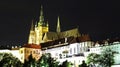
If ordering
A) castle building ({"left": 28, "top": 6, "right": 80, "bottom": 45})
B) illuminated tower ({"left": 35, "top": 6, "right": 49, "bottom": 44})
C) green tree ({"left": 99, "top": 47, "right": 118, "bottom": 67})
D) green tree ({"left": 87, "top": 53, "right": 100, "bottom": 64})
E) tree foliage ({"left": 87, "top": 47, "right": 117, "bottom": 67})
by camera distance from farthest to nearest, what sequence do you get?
1. illuminated tower ({"left": 35, "top": 6, "right": 49, "bottom": 44})
2. castle building ({"left": 28, "top": 6, "right": 80, "bottom": 45})
3. green tree ({"left": 87, "top": 53, "right": 100, "bottom": 64})
4. tree foliage ({"left": 87, "top": 47, "right": 117, "bottom": 67})
5. green tree ({"left": 99, "top": 47, "right": 118, "bottom": 67})

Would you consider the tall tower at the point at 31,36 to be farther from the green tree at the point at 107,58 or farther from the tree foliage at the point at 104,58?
the green tree at the point at 107,58

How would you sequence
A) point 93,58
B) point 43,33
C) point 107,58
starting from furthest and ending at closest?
1. point 43,33
2. point 93,58
3. point 107,58

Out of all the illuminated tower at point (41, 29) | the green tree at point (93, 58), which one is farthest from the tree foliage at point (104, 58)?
the illuminated tower at point (41, 29)

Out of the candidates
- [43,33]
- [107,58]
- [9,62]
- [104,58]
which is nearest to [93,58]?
[104,58]

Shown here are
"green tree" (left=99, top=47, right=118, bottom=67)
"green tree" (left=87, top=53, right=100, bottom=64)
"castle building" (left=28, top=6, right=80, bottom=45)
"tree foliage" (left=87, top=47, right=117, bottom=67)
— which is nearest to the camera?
"green tree" (left=99, top=47, right=118, bottom=67)

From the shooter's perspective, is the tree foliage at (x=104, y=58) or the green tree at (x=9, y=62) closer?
the green tree at (x=9, y=62)

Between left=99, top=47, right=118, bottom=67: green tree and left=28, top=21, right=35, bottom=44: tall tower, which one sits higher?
left=28, top=21, right=35, bottom=44: tall tower

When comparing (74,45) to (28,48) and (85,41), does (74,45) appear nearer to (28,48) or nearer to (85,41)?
(85,41)

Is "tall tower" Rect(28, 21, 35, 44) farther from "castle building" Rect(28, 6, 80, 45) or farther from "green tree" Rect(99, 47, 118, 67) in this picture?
"green tree" Rect(99, 47, 118, 67)

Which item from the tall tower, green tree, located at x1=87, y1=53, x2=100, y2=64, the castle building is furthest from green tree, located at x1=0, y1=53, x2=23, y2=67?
the tall tower

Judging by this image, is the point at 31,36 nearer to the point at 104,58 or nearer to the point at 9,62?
the point at 104,58

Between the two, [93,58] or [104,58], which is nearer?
[104,58]

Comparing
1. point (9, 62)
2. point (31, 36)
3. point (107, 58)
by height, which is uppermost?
point (31, 36)

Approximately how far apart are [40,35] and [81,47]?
37.3 metres
